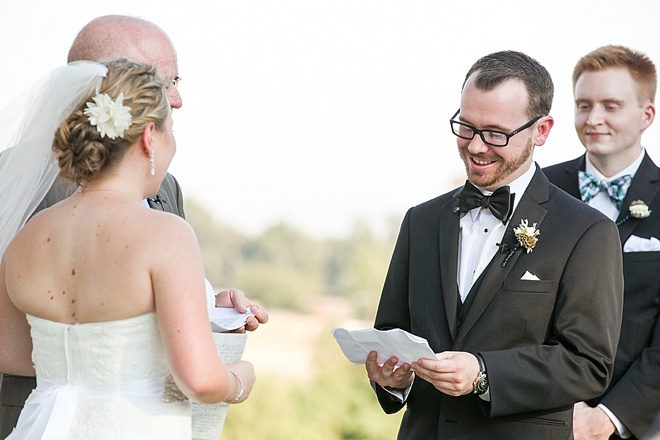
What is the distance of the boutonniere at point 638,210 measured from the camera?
14.9ft

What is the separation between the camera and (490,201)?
12.0 feet

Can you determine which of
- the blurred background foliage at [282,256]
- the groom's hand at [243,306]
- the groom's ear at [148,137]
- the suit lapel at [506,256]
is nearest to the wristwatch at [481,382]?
the suit lapel at [506,256]

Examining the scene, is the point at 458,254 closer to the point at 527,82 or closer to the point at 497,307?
the point at 497,307

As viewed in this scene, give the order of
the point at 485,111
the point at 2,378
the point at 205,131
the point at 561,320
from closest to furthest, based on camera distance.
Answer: the point at 2,378 → the point at 561,320 → the point at 485,111 → the point at 205,131

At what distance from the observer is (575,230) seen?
3.53m

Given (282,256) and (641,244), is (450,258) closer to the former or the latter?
(641,244)

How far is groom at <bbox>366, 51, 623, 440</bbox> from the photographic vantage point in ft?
11.0

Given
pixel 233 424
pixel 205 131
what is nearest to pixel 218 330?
pixel 233 424

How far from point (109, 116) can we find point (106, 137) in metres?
0.08

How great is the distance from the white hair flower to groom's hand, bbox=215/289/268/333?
3.29 feet

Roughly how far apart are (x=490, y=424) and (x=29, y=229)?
1878 mm

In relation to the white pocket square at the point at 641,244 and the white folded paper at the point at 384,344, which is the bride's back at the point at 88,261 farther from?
the white pocket square at the point at 641,244

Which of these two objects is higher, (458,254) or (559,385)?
(458,254)

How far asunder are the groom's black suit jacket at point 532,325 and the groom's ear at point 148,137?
55.5 inches
